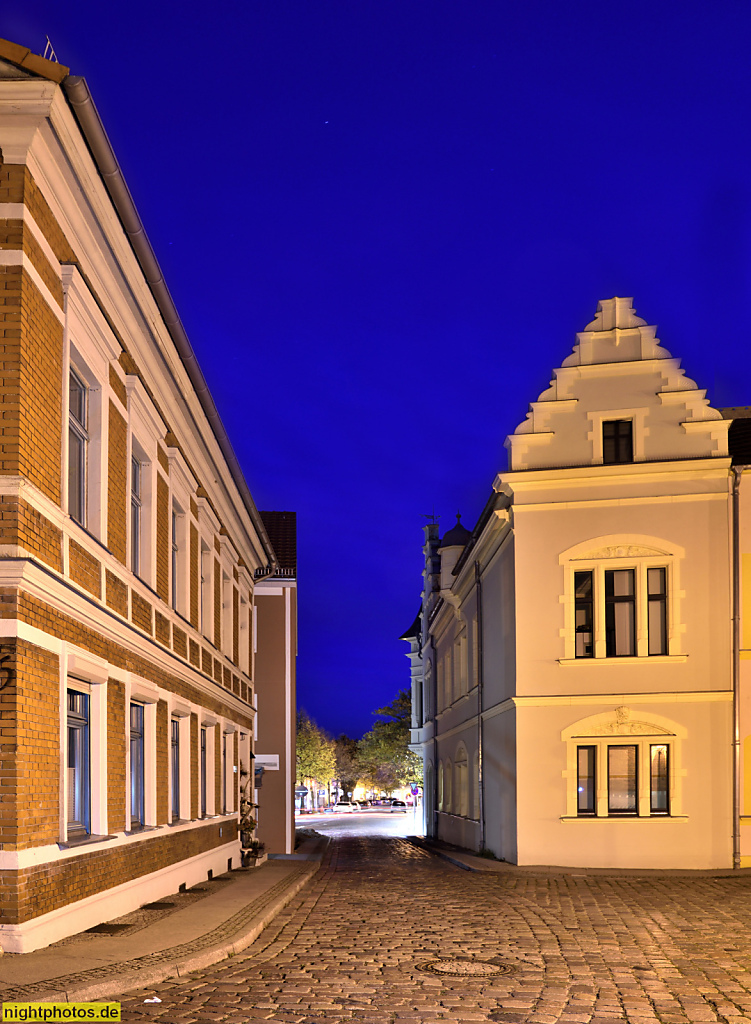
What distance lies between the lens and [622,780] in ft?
75.6

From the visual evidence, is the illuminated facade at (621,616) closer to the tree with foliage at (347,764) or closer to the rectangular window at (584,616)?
the rectangular window at (584,616)

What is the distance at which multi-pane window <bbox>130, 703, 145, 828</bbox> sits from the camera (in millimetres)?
14932

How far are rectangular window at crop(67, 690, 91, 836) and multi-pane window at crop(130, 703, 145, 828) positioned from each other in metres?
2.49

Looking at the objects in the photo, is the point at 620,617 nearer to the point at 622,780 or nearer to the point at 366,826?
the point at 622,780

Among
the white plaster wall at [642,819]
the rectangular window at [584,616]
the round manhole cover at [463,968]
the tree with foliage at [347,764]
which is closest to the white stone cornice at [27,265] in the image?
the round manhole cover at [463,968]

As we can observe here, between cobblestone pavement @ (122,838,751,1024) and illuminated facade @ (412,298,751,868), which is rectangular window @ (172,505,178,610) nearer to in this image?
cobblestone pavement @ (122,838,751,1024)

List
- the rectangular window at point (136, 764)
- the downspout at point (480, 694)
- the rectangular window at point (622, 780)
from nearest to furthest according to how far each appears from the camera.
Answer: the rectangular window at point (136, 764) → the rectangular window at point (622, 780) → the downspout at point (480, 694)

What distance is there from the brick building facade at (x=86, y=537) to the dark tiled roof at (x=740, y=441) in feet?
40.4

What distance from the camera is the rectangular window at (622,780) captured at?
75.3 ft

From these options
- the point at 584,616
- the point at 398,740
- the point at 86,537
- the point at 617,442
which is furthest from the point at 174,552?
the point at 398,740

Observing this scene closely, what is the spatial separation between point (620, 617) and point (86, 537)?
14669mm

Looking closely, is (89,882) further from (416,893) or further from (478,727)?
(478,727)

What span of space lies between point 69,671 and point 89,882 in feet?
7.50

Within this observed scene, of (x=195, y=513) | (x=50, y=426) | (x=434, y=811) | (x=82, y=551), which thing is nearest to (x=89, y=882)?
(x=82, y=551)
